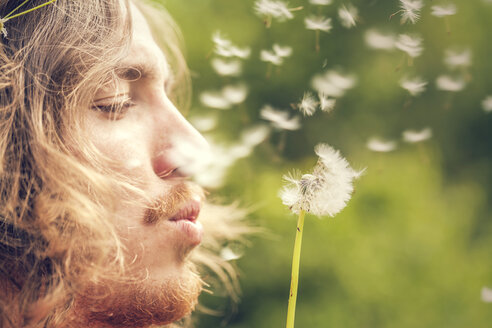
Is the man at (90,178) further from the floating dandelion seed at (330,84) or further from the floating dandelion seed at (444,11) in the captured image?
the floating dandelion seed at (444,11)

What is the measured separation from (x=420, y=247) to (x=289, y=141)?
88 centimetres

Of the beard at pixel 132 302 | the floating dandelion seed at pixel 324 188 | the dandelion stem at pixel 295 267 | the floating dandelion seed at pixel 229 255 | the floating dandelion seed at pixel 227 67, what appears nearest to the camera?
the dandelion stem at pixel 295 267

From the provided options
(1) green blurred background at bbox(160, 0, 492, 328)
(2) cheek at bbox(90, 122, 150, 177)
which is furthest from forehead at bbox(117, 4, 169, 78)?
(1) green blurred background at bbox(160, 0, 492, 328)

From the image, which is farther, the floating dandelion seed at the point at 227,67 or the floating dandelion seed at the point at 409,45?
the floating dandelion seed at the point at 227,67

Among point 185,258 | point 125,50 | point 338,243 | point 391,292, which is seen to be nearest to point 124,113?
point 125,50

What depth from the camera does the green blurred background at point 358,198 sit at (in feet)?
7.81

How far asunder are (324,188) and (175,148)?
0.97 ft

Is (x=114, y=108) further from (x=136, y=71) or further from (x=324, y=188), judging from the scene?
(x=324, y=188)

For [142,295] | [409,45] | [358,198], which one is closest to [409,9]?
[409,45]

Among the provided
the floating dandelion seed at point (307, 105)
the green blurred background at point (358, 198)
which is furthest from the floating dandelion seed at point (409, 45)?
the green blurred background at point (358, 198)

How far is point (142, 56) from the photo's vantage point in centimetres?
90

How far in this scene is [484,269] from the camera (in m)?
2.51

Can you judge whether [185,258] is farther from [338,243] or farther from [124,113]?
[338,243]

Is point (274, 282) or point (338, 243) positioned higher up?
point (338, 243)
